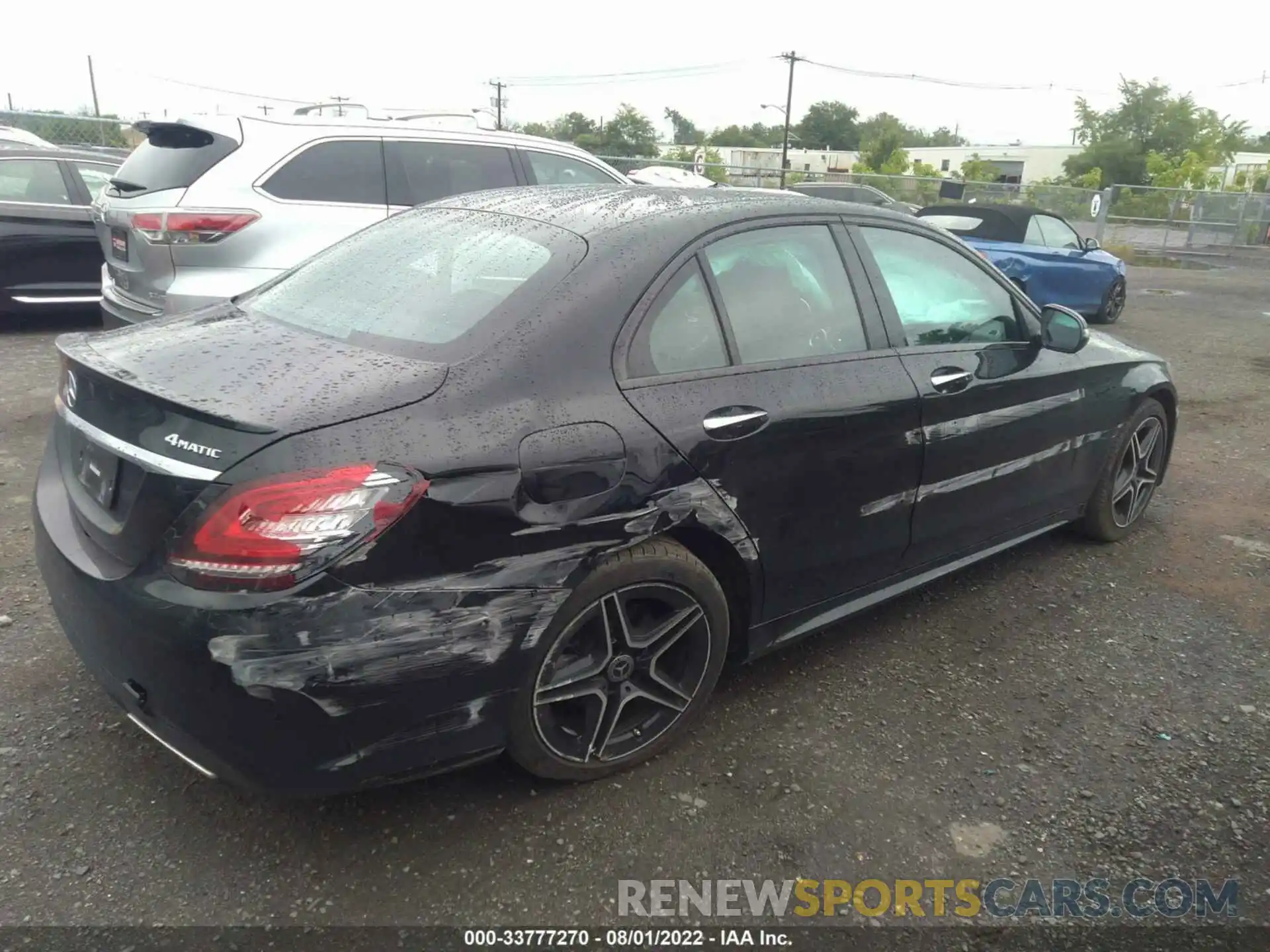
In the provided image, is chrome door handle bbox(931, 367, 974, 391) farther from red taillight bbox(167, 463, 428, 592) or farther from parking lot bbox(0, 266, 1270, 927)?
red taillight bbox(167, 463, 428, 592)

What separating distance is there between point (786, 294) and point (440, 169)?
4.03 m

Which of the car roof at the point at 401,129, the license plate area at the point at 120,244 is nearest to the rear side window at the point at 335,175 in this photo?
the car roof at the point at 401,129

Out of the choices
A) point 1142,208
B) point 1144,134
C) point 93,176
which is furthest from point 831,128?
point 93,176

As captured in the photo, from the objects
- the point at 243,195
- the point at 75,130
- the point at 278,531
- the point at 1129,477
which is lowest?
the point at 1129,477

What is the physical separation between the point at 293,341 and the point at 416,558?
80cm

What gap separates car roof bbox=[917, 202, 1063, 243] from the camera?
34.3 feet

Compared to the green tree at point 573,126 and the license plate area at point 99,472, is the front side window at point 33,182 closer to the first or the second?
the license plate area at point 99,472

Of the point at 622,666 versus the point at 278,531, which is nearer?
the point at 278,531

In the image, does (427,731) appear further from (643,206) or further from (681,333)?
(643,206)

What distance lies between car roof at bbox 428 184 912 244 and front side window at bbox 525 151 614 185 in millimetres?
3452

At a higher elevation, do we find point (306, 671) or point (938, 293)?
point (938, 293)

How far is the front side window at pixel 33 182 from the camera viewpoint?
7348 mm

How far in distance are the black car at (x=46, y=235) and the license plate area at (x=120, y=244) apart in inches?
101

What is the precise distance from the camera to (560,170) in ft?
21.8
